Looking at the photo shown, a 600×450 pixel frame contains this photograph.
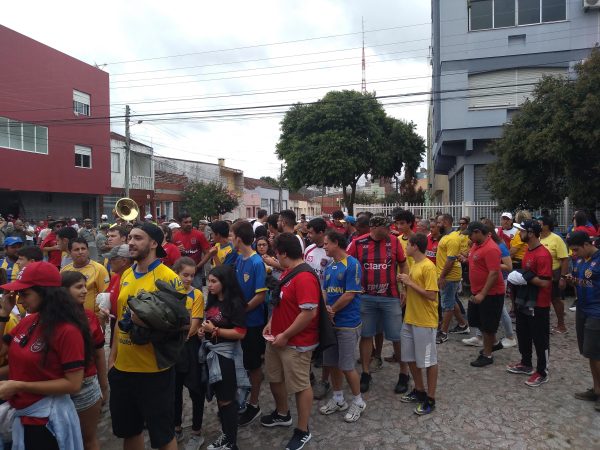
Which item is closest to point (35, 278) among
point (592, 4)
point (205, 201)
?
point (592, 4)

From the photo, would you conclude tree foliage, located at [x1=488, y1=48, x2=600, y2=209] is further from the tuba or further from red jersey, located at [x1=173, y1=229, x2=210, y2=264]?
the tuba

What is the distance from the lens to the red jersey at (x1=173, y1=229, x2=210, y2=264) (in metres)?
7.49

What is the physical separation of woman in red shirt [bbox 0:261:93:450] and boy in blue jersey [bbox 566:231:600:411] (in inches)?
180

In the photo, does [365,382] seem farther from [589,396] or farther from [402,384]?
[589,396]

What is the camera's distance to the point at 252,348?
421 cm

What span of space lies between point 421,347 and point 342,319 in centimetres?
84

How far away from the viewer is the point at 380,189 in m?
75.9

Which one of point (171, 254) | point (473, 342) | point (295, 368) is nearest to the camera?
→ point (295, 368)

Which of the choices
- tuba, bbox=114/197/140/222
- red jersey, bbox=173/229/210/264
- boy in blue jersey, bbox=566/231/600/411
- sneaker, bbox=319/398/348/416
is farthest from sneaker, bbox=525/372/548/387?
tuba, bbox=114/197/140/222

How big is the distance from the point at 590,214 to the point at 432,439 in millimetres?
10132

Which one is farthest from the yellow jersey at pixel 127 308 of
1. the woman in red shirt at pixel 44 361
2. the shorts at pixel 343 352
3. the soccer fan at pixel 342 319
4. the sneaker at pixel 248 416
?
the shorts at pixel 343 352

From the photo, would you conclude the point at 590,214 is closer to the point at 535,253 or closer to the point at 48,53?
the point at 535,253

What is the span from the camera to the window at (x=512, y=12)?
17062mm

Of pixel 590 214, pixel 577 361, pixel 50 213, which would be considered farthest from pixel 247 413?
pixel 50 213
